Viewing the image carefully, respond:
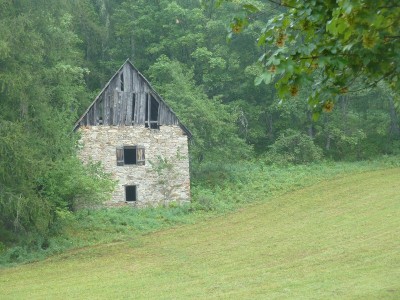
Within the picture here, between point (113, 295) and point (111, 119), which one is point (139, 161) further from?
point (113, 295)

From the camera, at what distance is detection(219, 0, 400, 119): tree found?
7.15 meters

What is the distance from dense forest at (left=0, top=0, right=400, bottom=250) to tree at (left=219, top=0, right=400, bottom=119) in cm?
1464

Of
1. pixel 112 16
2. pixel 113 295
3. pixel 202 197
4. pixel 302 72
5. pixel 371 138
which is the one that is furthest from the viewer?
pixel 112 16

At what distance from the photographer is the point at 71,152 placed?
25.0 m

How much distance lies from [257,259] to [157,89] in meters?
18.6

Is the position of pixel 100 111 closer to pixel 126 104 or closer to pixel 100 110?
pixel 100 110

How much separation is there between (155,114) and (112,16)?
15.6m

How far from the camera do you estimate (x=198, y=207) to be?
94.2ft

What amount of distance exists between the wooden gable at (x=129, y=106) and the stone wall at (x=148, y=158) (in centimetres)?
24

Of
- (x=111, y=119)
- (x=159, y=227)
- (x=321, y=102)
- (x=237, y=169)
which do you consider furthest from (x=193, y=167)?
(x=321, y=102)

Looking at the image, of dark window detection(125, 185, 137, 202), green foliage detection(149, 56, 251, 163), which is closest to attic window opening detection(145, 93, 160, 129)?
dark window detection(125, 185, 137, 202)

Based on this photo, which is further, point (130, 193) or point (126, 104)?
point (130, 193)

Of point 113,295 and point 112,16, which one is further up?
point 112,16

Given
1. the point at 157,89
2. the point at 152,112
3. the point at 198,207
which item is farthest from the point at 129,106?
the point at 157,89
